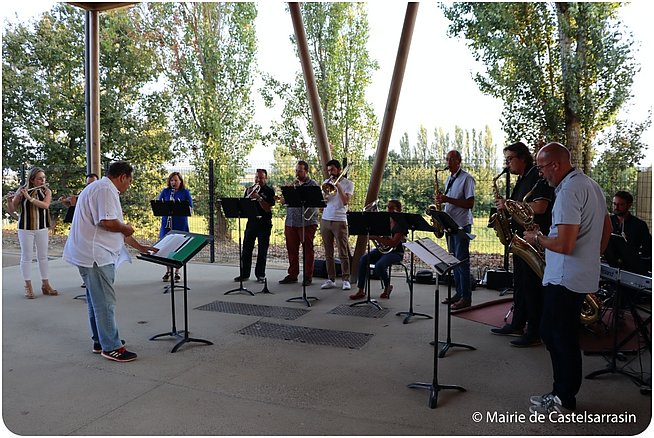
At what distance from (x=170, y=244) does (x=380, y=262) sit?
2.92m

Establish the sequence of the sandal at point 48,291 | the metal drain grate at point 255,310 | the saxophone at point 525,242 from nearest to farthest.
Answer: the saxophone at point 525,242
the metal drain grate at point 255,310
the sandal at point 48,291

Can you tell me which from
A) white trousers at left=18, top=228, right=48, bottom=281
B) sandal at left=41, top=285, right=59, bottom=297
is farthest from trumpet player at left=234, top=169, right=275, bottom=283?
white trousers at left=18, top=228, right=48, bottom=281

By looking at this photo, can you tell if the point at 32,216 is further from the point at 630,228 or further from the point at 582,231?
the point at 630,228

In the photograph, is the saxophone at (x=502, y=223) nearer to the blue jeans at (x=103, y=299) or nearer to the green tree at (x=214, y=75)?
the blue jeans at (x=103, y=299)

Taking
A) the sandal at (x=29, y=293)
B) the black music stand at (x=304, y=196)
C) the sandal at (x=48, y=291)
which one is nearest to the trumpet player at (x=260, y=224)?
the black music stand at (x=304, y=196)

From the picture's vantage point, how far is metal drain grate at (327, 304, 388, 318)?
20.1 feet

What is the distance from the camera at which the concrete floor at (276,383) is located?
3.32 meters

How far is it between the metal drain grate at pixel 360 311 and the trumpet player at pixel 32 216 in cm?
404

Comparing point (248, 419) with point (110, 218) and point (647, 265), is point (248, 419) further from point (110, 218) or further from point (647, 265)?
point (647, 265)

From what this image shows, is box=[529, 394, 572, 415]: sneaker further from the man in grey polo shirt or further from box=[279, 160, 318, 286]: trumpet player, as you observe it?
box=[279, 160, 318, 286]: trumpet player

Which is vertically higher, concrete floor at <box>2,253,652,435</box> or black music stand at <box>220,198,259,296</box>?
black music stand at <box>220,198,259,296</box>

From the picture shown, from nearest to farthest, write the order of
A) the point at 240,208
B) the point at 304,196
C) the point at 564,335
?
1. the point at 564,335
2. the point at 304,196
3. the point at 240,208

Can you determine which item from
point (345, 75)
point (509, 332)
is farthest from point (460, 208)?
point (345, 75)

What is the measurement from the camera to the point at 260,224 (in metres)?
7.94
